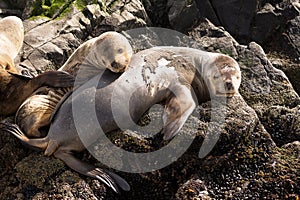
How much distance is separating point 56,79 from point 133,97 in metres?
0.93

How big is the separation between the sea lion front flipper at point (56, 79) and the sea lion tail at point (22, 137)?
64 cm

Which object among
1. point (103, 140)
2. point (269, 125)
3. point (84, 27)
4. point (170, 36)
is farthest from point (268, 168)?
point (84, 27)

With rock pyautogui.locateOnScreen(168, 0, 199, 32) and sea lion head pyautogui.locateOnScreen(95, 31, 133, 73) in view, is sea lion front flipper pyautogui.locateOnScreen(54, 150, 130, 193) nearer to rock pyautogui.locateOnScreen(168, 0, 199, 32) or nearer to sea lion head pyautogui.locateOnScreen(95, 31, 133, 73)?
sea lion head pyautogui.locateOnScreen(95, 31, 133, 73)

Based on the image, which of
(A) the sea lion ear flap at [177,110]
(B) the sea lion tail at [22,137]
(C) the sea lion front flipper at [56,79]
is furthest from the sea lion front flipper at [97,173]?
(C) the sea lion front flipper at [56,79]

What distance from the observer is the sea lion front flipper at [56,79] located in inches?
231

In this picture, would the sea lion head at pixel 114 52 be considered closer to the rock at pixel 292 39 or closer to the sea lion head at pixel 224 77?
the sea lion head at pixel 224 77

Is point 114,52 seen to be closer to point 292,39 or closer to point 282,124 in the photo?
point 282,124

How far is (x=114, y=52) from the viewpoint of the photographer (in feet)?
19.0

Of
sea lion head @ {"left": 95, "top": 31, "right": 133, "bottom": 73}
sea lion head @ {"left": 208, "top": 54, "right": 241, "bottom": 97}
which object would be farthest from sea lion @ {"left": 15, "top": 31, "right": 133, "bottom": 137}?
sea lion head @ {"left": 208, "top": 54, "right": 241, "bottom": 97}

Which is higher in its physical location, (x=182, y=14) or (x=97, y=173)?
(x=182, y=14)

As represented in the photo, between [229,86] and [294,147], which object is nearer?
[294,147]

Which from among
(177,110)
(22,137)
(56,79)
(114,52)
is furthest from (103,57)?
(22,137)

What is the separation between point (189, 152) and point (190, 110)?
463 millimetres

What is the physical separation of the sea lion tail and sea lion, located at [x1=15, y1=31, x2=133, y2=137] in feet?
0.29
